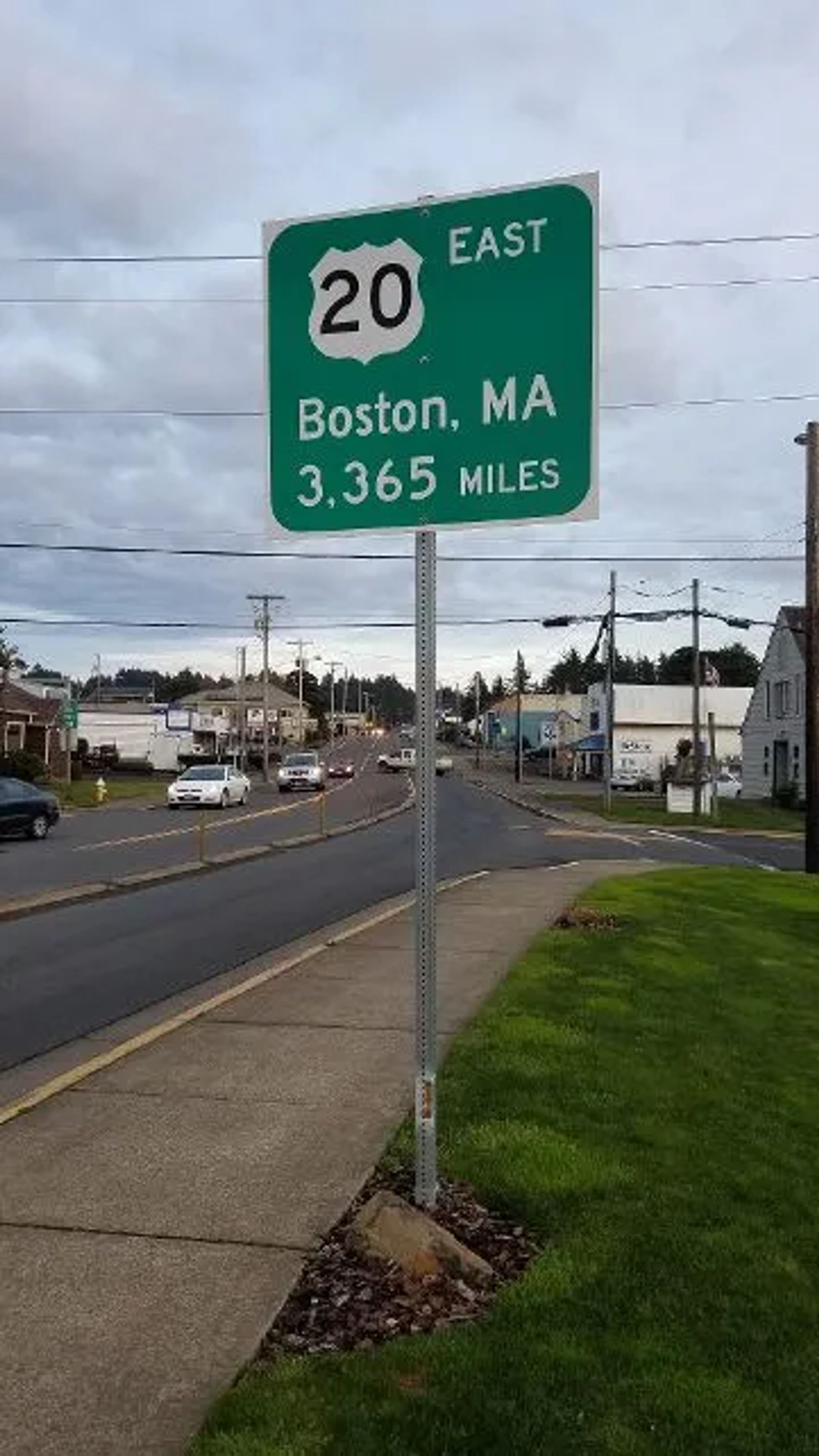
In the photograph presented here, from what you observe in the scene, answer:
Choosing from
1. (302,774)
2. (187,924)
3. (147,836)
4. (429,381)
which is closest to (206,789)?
(147,836)

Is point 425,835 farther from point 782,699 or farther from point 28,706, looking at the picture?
point 28,706

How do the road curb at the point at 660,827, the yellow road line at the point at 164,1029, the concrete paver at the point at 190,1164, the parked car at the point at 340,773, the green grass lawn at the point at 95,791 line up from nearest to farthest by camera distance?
the concrete paver at the point at 190,1164 < the yellow road line at the point at 164,1029 < the road curb at the point at 660,827 < the green grass lawn at the point at 95,791 < the parked car at the point at 340,773

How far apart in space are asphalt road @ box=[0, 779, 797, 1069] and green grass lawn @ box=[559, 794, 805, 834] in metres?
14.3

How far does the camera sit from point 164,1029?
8.53m

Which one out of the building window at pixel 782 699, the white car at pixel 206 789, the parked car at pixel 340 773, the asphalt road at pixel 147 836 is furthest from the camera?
the parked car at pixel 340 773

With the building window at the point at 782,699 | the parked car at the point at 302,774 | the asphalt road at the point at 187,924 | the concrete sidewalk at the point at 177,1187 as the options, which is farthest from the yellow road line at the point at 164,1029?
the building window at the point at 782,699

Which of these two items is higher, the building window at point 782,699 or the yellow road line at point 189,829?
the building window at point 782,699

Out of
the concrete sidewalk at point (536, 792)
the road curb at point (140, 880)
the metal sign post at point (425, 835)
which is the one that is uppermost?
the metal sign post at point (425, 835)

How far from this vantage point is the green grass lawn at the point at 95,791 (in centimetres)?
4869

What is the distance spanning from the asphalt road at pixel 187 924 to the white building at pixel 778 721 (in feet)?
92.7

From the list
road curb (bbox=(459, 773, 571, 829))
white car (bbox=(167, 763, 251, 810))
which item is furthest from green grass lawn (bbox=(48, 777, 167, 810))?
road curb (bbox=(459, 773, 571, 829))

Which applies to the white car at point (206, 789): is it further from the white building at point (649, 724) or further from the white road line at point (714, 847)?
the white building at point (649, 724)

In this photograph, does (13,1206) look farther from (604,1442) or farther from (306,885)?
(306,885)

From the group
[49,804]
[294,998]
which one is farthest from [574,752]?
[294,998]
